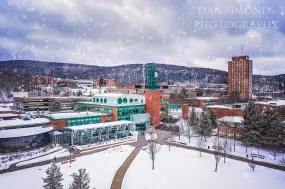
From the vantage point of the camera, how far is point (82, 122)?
116ft

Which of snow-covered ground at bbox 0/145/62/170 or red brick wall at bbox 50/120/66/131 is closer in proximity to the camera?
snow-covered ground at bbox 0/145/62/170

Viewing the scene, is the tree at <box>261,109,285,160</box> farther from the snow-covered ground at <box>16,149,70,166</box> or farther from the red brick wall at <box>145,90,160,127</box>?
the snow-covered ground at <box>16,149,70,166</box>

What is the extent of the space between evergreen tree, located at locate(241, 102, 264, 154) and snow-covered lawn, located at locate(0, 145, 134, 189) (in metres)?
17.2

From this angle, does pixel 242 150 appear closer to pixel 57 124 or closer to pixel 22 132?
pixel 57 124

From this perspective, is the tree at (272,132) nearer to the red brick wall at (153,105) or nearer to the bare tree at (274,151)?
the bare tree at (274,151)

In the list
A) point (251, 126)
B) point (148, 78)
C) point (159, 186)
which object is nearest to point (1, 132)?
point (159, 186)

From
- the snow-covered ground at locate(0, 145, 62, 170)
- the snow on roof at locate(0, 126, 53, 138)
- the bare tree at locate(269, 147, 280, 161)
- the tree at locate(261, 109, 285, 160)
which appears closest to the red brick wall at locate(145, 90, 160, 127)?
the tree at locate(261, 109, 285, 160)

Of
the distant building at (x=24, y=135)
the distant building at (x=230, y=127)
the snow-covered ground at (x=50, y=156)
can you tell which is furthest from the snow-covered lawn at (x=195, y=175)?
the distant building at (x=24, y=135)

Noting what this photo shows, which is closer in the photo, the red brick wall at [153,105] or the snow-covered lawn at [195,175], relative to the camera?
the snow-covered lawn at [195,175]

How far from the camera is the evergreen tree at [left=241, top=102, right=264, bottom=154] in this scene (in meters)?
27.2

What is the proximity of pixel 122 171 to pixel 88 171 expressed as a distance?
347cm

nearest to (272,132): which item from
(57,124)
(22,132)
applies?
(57,124)

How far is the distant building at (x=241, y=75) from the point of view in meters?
106

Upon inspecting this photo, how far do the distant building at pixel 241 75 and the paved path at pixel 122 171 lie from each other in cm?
9378
